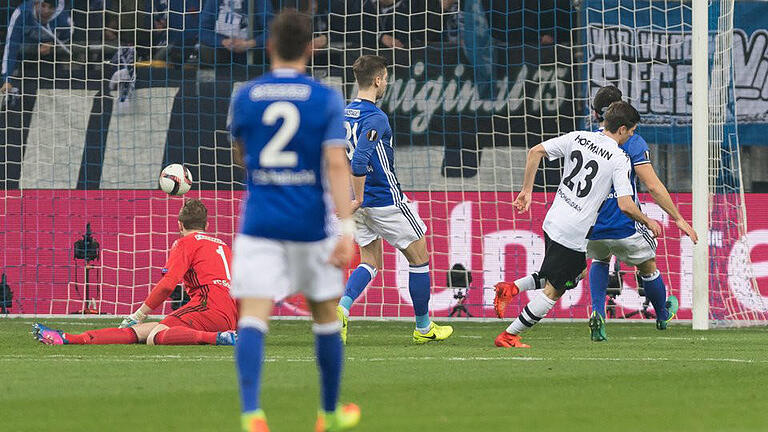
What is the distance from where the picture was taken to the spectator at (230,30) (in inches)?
608

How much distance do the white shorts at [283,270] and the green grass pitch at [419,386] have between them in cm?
58

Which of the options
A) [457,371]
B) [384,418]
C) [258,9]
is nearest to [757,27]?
[258,9]

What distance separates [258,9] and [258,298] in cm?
1120

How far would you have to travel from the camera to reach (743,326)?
1348 cm

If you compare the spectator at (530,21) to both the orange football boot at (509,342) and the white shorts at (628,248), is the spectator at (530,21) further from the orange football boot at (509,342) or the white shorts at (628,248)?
the orange football boot at (509,342)

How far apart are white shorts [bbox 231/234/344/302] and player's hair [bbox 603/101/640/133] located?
538 cm

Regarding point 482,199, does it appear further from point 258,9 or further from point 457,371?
point 457,371

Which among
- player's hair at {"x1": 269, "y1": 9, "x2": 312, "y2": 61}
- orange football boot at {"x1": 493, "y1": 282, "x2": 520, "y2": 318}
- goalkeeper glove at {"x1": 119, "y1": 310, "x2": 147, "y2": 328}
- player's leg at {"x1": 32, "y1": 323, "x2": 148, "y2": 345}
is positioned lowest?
player's leg at {"x1": 32, "y1": 323, "x2": 148, "y2": 345}

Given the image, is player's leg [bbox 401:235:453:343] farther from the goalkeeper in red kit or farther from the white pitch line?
the white pitch line

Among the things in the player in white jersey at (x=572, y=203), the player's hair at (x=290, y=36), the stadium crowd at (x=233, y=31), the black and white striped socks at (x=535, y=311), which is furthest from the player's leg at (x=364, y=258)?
the stadium crowd at (x=233, y=31)

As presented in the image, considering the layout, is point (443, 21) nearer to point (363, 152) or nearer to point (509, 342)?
point (363, 152)

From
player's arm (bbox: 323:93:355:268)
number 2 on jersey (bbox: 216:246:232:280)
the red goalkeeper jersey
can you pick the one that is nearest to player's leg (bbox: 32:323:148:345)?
the red goalkeeper jersey

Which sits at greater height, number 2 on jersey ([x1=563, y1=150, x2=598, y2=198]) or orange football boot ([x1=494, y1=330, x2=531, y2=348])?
number 2 on jersey ([x1=563, y1=150, x2=598, y2=198])

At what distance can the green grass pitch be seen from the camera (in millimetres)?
5332
